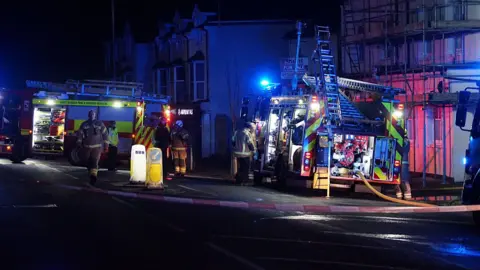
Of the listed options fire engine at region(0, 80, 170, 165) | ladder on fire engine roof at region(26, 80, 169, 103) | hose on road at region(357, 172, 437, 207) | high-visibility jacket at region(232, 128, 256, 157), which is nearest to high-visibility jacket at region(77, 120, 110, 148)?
high-visibility jacket at region(232, 128, 256, 157)

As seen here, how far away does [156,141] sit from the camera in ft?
67.9

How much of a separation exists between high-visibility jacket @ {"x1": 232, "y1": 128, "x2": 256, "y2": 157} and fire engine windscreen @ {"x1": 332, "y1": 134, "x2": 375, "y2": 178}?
3.33 metres

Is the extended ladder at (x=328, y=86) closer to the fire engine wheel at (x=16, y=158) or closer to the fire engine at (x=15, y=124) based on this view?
the fire engine at (x=15, y=124)

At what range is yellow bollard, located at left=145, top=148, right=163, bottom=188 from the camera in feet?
49.3

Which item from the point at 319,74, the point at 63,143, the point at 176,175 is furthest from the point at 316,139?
the point at 63,143

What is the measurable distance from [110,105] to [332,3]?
1630cm

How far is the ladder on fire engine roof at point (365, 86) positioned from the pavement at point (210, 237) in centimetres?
376

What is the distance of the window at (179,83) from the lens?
3869 centimetres

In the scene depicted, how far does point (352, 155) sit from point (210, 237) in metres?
6.74

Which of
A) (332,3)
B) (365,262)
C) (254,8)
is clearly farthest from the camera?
(254,8)

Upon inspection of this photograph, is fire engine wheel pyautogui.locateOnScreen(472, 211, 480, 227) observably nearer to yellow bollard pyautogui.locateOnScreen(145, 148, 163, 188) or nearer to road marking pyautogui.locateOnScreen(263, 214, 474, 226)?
road marking pyautogui.locateOnScreen(263, 214, 474, 226)

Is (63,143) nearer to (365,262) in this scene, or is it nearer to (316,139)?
(316,139)

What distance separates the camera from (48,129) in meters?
24.4

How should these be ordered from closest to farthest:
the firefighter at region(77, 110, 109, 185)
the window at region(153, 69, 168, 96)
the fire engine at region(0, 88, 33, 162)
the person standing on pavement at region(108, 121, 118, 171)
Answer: the firefighter at region(77, 110, 109, 185)
the person standing on pavement at region(108, 121, 118, 171)
the fire engine at region(0, 88, 33, 162)
the window at region(153, 69, 168, 96)
